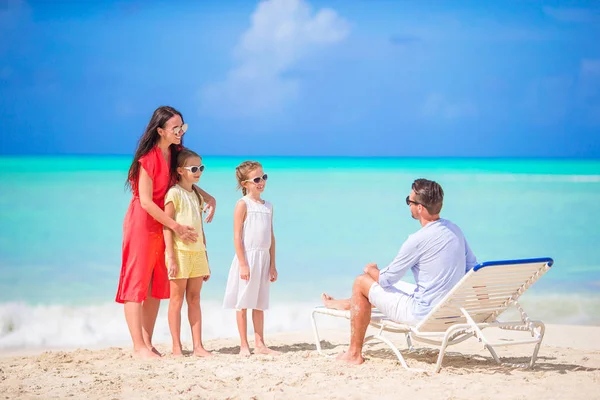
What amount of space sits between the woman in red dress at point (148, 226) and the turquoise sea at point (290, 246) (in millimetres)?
1310

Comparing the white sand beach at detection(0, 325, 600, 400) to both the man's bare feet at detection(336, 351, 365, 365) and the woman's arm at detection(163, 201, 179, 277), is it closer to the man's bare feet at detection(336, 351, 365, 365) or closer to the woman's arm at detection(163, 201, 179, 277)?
the man's bare feet at detection(336, 351, 365, 365)

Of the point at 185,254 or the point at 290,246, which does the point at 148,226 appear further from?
the point at 290,246

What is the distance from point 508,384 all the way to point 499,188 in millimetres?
25347

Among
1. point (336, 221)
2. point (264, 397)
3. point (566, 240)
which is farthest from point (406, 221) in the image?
point (264, 397)

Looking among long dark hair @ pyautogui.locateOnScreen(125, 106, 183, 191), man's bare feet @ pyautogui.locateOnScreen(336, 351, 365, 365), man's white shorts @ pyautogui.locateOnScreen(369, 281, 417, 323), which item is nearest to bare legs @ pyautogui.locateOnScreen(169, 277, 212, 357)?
long dark hair @ pyautogui.locateOnScreen(125, 106, 183, 191)

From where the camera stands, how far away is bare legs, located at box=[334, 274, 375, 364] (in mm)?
5113

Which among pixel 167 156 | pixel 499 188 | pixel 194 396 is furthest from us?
pixel 499 188

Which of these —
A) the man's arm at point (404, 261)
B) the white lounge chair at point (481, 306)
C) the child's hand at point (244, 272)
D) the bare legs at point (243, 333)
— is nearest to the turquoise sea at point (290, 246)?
the bare legs at point (243, 333)

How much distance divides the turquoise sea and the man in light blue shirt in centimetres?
245

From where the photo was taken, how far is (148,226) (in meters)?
5.43

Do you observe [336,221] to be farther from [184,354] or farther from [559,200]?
[184,354]

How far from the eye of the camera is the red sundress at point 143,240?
539cm

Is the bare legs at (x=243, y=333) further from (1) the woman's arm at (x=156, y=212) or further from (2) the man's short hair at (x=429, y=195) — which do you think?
(2) the man's short hair at (x=429, y=195)

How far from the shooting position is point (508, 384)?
179 inches
